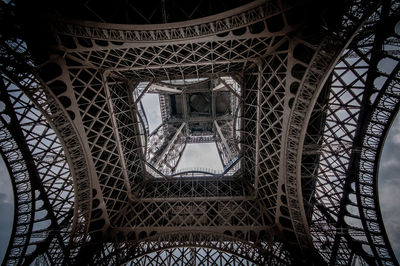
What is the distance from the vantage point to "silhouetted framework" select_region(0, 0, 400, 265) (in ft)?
27.6

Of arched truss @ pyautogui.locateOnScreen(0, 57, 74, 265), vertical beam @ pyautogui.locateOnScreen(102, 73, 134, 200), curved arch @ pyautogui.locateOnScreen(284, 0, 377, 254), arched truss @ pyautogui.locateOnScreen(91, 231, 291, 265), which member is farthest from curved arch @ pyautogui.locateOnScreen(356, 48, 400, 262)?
arched truss @ pyautogui.locateOnScreen(0, 57, 74, 265)

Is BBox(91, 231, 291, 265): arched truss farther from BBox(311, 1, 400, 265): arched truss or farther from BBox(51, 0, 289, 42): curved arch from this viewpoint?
BBox(51, 0, 289, 42): curved arch

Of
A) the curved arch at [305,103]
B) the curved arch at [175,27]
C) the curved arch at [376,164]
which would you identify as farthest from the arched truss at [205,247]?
the curved arch at [175,27]

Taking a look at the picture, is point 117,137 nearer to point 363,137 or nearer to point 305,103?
point 305,103

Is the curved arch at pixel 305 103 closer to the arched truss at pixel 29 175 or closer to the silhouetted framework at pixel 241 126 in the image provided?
the silhouetted framework at pixel 241 126

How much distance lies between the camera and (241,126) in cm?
1494

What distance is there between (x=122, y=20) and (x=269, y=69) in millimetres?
8102

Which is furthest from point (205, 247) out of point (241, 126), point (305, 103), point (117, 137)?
point (305, 103)

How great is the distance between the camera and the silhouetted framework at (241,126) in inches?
331

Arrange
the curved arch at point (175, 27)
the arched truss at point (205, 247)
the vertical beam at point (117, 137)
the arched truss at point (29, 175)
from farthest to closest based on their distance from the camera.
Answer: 1. the arched truss at point (205, 247)
2. the vertical beam at point (117, 137)
3. the arched truss at point (29, 175)
4. the curved arch at point (175, 27)

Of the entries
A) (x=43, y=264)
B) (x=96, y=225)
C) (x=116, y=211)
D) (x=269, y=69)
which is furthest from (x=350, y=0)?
(x=43, y=264)

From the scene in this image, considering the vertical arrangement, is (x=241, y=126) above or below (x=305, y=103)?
below

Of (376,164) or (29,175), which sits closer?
(376,164)

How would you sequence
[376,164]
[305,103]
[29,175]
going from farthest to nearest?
[29,175], [376,164], [305,103]
